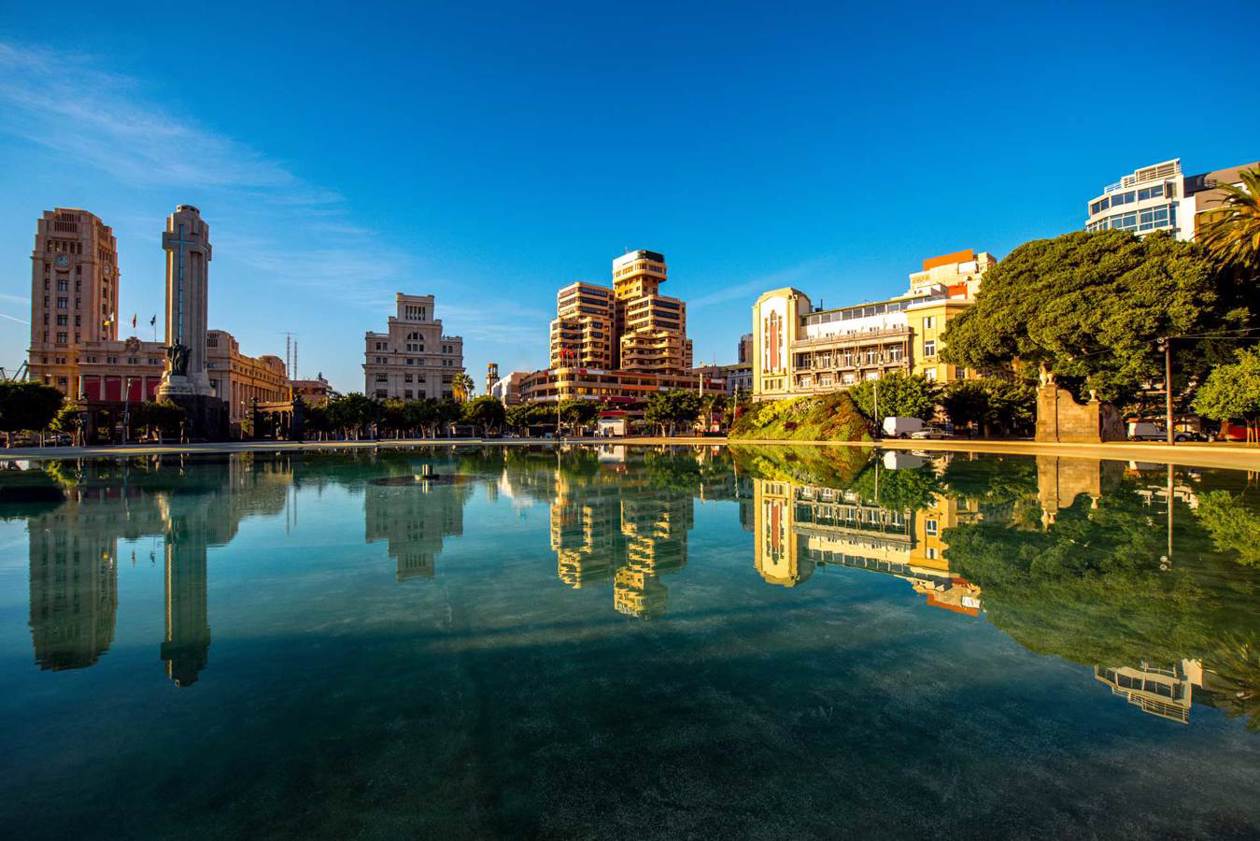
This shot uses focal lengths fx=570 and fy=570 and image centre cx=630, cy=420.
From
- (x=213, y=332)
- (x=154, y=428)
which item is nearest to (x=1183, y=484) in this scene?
(x=154, y=428)

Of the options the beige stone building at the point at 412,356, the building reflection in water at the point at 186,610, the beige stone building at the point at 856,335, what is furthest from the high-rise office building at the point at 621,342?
the building reflection in water at the point at 186,610

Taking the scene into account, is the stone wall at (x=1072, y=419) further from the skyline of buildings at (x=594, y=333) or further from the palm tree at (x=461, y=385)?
the palm tree at (x=461, y=385)

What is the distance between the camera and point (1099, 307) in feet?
144

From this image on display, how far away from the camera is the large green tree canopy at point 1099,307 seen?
134 ft

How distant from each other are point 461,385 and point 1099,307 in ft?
381

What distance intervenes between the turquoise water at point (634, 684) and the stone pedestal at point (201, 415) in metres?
74.4

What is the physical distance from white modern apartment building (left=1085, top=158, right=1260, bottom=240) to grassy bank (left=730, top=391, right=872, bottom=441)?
54.2 meters

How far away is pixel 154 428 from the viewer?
7719 centimetres

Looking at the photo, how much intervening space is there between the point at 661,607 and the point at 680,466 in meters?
27.8

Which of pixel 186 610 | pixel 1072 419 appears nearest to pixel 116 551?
pixel 186 610

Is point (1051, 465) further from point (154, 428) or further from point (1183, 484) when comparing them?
point (154, 428)

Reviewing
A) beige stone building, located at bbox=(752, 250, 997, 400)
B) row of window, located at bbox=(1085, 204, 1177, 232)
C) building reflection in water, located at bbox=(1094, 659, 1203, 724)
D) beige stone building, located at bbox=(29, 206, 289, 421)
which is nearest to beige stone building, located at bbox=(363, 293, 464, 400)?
beige stone building, located at bbox=(29, 206, 289, 421)

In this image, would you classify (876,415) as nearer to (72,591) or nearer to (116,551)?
(116,551)

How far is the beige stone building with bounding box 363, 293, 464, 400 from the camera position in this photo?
134125 millimetres
